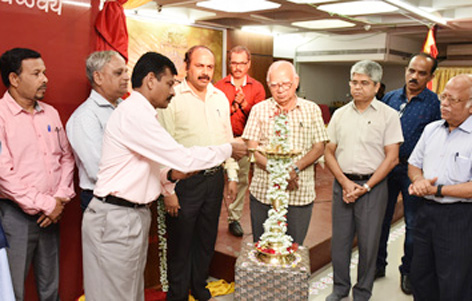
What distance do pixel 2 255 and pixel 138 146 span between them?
74 centimetres

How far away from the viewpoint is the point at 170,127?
2.71 meters

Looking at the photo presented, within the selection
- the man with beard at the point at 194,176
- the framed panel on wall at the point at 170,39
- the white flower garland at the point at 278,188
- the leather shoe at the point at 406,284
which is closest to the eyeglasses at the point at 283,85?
the white flower garland at the point at 278,188

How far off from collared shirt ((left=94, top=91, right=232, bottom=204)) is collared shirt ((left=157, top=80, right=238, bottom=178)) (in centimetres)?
65

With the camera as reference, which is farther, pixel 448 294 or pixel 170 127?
pixel 170 127

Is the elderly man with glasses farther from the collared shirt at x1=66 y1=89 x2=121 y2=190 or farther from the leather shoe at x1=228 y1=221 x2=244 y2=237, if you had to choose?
the leather shoe at x1=228 y1=221 x2=244 y2=237

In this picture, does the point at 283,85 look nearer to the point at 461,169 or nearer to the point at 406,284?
the point at 461,169

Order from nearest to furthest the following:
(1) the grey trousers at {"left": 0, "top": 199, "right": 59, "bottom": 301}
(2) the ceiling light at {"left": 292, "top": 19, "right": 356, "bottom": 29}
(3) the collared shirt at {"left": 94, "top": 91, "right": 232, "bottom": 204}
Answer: (3) the collared shirt at {"left": 94, "top": 91, "right": 232, "bottom": 204}, (1) the grey trousers at {"left": 0, "top": 199, "right": 59, "bottom": 301}, (2) the ceiling light at {"left": 292, "top": 19, "right": 356, "bottom": 29}

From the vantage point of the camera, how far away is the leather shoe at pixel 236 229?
3875 millimetres

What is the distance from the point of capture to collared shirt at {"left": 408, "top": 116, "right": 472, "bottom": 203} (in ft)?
7.92

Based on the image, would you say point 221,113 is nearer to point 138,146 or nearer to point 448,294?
point 138,146

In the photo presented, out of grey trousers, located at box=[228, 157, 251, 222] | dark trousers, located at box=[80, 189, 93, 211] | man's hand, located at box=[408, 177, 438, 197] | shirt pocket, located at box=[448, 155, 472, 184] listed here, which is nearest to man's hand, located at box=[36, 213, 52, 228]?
dark trousers, located at box=[80, 189, 93, 211]

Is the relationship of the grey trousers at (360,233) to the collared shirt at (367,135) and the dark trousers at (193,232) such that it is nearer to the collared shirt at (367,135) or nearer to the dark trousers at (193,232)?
the collared shirt at (367,135)

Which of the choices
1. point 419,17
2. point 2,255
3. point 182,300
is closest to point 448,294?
point 182,300

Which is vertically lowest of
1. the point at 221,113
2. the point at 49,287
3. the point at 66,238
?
the point at 49,287
